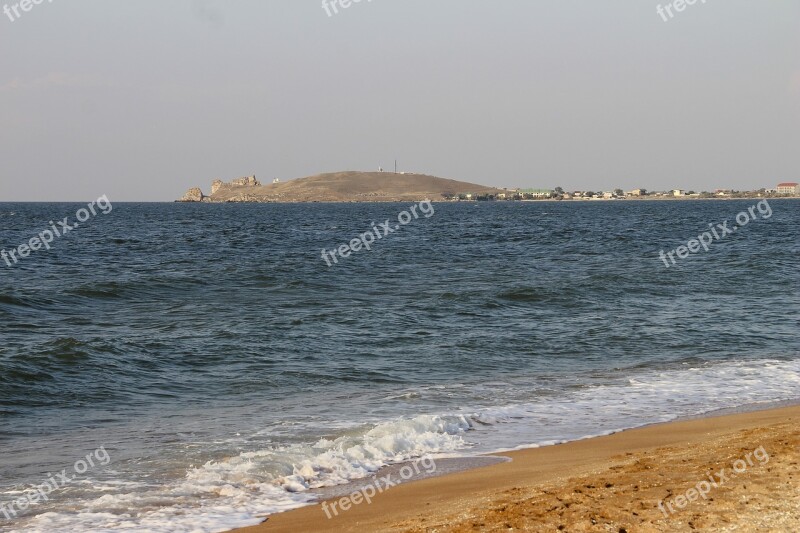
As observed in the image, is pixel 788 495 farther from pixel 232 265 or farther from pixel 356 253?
pixel 356 253

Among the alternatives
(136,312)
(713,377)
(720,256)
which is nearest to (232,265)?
(136,312)

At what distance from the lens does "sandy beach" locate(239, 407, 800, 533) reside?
6.14 meters

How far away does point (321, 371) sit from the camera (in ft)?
48.5

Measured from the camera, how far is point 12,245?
51.3 meters
